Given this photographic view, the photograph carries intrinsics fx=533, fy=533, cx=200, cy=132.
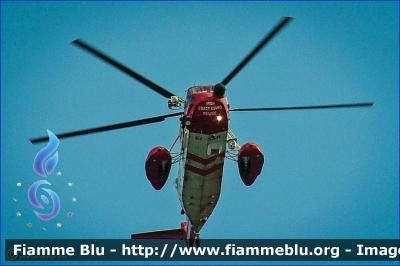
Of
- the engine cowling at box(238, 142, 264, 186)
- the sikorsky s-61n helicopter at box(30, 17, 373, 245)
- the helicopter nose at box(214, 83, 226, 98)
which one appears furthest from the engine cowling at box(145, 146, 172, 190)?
the helicopter nose at box(214, 83, 226, 98)

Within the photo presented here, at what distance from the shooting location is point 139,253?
24859mm

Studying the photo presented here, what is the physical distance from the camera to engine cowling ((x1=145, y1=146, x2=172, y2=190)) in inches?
840

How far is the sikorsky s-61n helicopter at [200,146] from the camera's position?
64.4ft

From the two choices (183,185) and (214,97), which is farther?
(183,185)

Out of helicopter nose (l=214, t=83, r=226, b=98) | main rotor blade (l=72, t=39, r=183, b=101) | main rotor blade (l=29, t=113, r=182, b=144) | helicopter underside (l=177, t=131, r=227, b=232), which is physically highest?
main rotor blade (l=72, t=39, r=183, b=101)

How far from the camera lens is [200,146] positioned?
69.0 ft

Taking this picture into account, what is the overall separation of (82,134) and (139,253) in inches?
300

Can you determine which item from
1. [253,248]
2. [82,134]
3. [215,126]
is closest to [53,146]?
[82,134]

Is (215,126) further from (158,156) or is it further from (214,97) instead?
(158,156)

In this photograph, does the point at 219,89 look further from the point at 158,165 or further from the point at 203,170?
the point at 158,165

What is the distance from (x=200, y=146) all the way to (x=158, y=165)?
6.30 feet

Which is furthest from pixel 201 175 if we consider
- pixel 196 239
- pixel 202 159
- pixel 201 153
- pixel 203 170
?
pixel 196 239

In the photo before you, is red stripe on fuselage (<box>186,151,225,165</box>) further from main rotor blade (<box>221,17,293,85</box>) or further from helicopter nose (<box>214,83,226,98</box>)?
main rotor blade (<box>221,17,293,85</box>)

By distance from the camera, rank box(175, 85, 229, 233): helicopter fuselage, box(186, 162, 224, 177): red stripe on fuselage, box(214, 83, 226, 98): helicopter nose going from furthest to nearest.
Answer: box(186, 162, 224, 177): red stripe on fuselage
box(175, 85, 229, 233): helicopter fuselage
box(214, 83, 226, 98): helicopter nose
